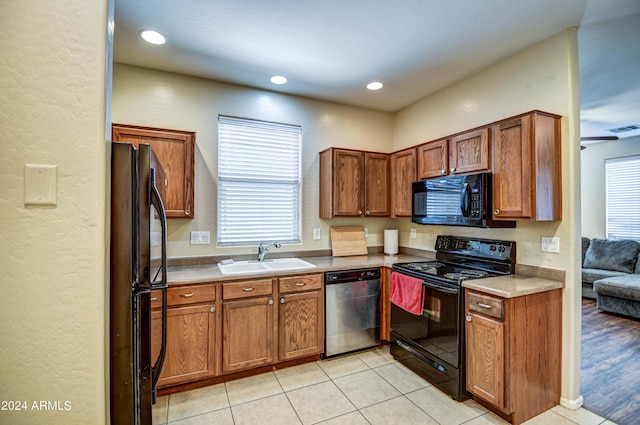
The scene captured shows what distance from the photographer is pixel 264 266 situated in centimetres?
298

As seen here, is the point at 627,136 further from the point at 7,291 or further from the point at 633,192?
the point at 7,291

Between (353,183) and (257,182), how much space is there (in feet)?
3.49

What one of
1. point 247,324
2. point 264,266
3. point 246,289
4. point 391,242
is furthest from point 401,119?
point 247,324

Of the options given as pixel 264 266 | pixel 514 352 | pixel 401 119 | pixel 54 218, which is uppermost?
pixel 401 119

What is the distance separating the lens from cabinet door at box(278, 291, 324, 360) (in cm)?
266

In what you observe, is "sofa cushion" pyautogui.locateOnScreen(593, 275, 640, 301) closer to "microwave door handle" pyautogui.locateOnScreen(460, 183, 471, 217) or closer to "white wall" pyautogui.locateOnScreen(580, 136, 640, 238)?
"white wall" pyautogui.locateOnScreen(580, 136, 640, 238)

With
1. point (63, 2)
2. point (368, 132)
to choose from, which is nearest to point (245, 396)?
point (63, 2)

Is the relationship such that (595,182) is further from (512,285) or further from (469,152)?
(512,285)

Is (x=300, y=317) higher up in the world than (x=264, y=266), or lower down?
lower down

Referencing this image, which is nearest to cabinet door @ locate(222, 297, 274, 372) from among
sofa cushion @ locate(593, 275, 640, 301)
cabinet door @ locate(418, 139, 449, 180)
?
cabinet door @ locate(418, 139, 449, 180)

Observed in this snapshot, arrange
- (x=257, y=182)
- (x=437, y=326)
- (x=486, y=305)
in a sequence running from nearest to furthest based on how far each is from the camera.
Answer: (x=486, y=305), (x=437, y=326), (x=257, y=182)

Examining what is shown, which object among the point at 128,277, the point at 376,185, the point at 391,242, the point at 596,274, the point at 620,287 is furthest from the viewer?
the point at 596,274

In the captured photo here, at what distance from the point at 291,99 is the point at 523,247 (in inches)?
107

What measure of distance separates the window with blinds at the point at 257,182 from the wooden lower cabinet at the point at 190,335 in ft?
2.58
